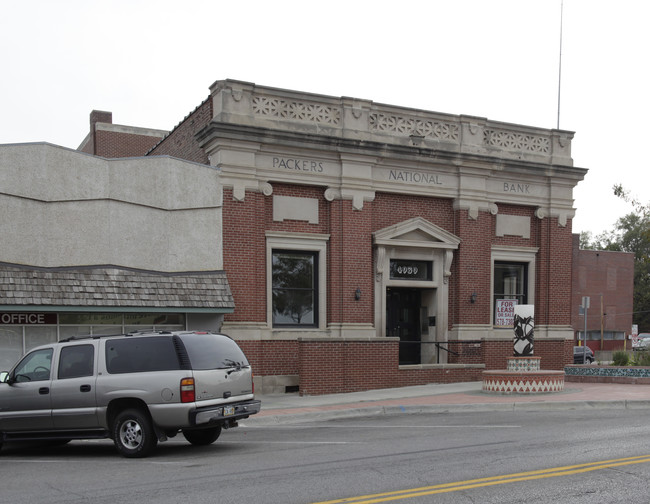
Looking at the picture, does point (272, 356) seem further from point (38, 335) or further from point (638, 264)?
point (638, 264)

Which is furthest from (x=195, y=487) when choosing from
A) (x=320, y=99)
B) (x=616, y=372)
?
(x=616, y=372)

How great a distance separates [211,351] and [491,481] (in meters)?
4.72

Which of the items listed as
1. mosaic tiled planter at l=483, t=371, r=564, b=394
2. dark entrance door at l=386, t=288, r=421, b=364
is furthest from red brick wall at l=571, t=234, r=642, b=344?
mosaic tiled planter at l=483, t=371, r=564, b=394

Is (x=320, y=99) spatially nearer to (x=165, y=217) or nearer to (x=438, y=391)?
(x=165, y=217)

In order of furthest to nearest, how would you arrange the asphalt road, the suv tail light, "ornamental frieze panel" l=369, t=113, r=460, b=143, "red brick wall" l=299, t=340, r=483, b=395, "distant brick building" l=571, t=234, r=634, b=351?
1. "distant brick building" l=571, t=234, r=634, b=351
2. "ornamental frieze panel" l=369, t=113, r=460, b=143
3. "red brick wall" l=299, t=340, r=483, b=395
4. the suv tail light
5. the asphalt road

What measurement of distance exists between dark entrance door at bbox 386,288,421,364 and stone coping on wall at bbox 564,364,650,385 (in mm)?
4535

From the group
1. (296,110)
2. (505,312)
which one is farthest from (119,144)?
(505,312)

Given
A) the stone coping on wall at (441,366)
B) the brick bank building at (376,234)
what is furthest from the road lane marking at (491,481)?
the stone coping on wall at (441,366)

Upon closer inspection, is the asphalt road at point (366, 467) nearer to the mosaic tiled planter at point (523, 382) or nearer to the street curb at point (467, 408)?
the street curb at point (467, 408)

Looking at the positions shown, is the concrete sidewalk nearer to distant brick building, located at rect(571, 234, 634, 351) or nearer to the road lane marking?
the road lane marking

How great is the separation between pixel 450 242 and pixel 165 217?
8.41 m

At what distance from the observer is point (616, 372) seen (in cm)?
2039

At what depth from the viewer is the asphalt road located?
24.3 ft

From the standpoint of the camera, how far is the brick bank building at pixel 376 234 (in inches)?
732
